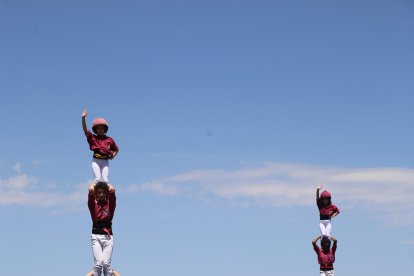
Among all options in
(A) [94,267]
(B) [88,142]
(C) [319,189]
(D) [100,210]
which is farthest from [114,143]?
(C) [319,189]

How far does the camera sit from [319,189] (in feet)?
82.2

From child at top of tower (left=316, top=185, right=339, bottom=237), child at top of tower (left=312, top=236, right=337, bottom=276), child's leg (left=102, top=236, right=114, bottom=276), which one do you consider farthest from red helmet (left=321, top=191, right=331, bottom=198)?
child's leg (left=102, top=236, right=114, bottom=276)

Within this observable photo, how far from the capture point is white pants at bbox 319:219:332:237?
81.5 feet

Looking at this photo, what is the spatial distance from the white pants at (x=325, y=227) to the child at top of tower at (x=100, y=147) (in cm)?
1165

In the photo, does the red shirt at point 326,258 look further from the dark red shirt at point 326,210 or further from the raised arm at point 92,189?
the raised arm at point 92,189

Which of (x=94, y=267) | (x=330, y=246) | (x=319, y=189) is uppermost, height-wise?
(x=319, y=189)

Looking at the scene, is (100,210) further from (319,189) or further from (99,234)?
(319,189)

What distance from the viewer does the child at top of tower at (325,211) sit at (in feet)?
81.1

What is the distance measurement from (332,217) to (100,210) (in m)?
12.2

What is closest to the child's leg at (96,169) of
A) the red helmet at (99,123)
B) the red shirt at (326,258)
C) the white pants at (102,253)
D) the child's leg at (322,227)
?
the red helmet at (99,123)

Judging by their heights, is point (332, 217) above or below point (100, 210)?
above

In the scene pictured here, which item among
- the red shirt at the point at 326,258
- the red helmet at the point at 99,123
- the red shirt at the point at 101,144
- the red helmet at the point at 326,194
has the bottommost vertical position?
the red shirt at the point at 101,144

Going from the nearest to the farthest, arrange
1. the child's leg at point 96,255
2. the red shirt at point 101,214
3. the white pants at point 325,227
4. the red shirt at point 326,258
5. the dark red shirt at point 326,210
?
the child's leg at point 96,255
the red shirt at point 101,214
the dark red shirt at point 326,210
the white pants at point 325,227
the red shirt at point 326,258

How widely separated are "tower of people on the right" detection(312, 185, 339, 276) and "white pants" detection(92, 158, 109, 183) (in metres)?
11.6
